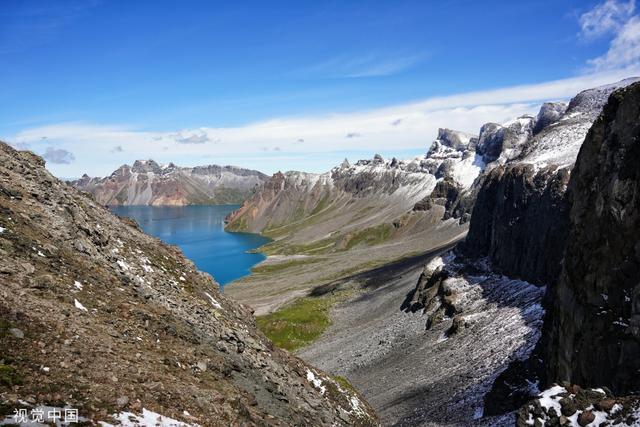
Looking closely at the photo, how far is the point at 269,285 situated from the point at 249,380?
145609 mm

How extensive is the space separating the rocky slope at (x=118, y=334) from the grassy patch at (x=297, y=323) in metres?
64.9

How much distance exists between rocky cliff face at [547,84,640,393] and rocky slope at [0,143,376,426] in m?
17.2

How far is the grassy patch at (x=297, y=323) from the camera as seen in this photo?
105125mm

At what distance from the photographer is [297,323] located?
11406cm


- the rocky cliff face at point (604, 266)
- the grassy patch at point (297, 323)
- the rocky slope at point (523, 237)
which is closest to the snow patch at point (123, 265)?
the rocky cliff face at point (604, 266)

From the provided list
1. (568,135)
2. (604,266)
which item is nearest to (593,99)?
(568,135)

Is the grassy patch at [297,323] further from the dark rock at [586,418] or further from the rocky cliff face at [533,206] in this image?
the dark rock at [586,418]

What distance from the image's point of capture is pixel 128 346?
2117cm

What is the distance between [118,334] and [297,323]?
95.0m

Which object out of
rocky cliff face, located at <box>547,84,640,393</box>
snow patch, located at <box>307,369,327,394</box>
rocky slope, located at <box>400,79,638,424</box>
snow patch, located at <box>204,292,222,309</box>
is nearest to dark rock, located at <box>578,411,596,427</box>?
rocky cliff face, located at <box>547,84,640,393</box>

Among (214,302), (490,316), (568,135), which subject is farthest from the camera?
(568,135)

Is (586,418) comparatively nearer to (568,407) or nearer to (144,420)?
(568,407)

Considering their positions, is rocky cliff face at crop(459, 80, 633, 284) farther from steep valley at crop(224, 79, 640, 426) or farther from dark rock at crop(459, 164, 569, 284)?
steep valley at crop(224, 79, 640, 426)

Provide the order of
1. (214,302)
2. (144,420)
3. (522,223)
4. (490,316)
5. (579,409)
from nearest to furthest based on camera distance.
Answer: (144,420) → (579,409) → (214,302) → (490,316) → (522,223)
